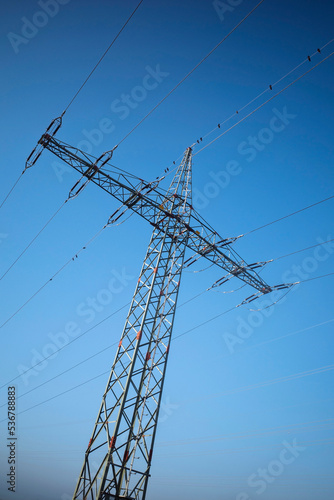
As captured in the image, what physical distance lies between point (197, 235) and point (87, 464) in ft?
34.4

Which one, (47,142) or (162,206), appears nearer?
(47,142)

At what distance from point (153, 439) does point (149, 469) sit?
0.83m

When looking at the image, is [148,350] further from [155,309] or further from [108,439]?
[108,439]

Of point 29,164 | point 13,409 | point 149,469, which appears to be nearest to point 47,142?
point 29,164

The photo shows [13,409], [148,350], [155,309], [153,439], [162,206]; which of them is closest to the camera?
[153,439]

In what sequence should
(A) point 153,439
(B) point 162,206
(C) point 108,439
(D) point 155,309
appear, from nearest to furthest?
(C) point 108,439 < (A) point 153,439 < (D) point 155,309 < (B) point 162,206

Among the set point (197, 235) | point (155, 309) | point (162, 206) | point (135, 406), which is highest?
point (162, 206)

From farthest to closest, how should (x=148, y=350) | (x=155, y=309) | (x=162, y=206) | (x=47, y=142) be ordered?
(x=162, y=206) < (x=47, y=142) < (x=155, y=309) < (x=148, y=350)

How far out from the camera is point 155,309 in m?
11.5

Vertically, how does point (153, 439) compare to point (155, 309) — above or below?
below

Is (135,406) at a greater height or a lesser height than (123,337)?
Result: lesser

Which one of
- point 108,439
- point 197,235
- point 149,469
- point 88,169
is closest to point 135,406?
point 108,439

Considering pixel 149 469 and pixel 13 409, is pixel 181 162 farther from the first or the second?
pixel 13 409

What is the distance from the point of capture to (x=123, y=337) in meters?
10.8
